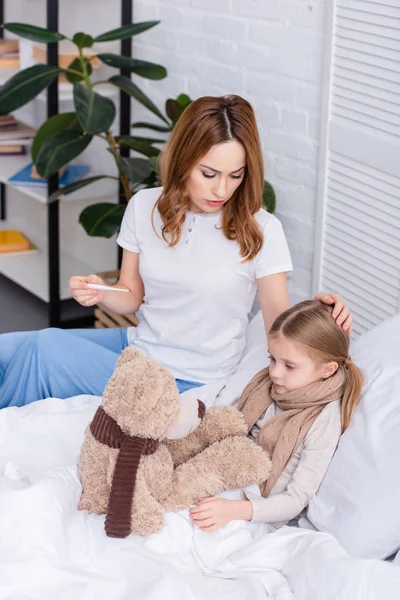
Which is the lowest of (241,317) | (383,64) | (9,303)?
(9,303)

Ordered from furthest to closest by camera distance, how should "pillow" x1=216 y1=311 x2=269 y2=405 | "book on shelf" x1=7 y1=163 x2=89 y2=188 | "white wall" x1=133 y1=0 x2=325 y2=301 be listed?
"book on shelf" x1=7 y1=163 x2=89 y2=188 < "white wall" x1=133 y1=0 x2=325 y2=301 < "pillow" x1=216 y1=311 x2=269 y2=405

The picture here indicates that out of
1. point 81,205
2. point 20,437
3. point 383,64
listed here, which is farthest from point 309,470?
point 81,205

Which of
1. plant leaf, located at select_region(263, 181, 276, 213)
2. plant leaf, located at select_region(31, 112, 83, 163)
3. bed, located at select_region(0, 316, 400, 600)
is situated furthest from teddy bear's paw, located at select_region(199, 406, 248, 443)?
plant leaf, located at select_region(31, 112, 83, 163)

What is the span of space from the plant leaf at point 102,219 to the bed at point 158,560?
1.29 m

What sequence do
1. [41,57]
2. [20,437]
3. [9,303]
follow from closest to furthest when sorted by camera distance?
[20,437], [41,57], [9,303]

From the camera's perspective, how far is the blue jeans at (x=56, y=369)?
1.96 meters

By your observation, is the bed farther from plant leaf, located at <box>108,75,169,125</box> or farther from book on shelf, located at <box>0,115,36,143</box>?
book on shelf, located at <box>0,115,36,143</box>

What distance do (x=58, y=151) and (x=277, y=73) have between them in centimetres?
69

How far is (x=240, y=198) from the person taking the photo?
1918 mm

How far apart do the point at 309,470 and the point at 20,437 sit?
58 centimetres

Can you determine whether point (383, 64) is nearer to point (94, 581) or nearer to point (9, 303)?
point (94, 581)

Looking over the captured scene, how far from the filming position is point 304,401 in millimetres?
1663

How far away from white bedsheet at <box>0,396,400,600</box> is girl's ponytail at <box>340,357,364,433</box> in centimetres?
24

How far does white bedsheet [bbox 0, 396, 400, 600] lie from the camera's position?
4.46ft
